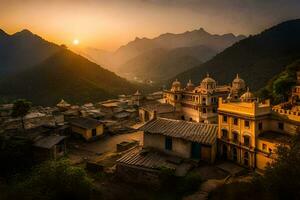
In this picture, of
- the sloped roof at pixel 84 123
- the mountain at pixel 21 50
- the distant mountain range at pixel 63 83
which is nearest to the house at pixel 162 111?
the sloped roof at pixel 84 123

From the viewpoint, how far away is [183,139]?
100ft

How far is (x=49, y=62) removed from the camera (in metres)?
128

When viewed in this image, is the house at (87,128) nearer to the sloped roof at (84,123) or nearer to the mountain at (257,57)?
the sloped roof at (84,123)

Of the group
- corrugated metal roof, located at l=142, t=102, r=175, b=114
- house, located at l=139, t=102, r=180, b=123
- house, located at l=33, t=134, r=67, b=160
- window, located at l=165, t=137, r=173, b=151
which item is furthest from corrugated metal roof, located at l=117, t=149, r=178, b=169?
corrugated metal roof, located at l=142, t=102, r=175, b=114

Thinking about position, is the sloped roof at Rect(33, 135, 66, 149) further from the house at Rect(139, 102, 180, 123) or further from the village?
the house at Rect(139, 102, 180, 123)

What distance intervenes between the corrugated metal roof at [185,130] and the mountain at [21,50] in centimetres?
15253

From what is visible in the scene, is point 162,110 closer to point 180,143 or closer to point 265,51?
point 180,143

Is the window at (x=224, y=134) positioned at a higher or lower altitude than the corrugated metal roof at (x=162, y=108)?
lower

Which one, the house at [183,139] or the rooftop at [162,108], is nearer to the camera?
the house at [183,139]

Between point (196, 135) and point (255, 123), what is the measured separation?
616 centimetres

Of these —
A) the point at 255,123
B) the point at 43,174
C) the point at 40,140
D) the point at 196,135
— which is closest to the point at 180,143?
the point at 196,135

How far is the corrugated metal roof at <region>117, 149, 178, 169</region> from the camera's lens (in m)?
29.2

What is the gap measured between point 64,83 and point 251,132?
93.7 metres

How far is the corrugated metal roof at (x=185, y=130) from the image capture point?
30391 mm
